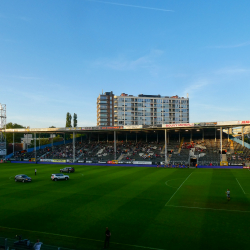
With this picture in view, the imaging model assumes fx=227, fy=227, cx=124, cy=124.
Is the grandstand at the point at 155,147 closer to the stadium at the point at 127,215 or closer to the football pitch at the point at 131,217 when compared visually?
the stadium at the point at 127,215

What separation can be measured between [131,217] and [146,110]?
119432mm

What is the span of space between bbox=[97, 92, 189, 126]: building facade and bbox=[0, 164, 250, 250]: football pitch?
105m

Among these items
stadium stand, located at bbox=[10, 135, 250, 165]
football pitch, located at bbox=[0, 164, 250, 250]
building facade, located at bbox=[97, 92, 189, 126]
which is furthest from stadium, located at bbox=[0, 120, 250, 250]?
building facade, located at bbox=[97, 92, 189, 126]

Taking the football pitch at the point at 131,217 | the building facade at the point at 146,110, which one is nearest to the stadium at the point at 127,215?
the football pitch at the point at 131,217

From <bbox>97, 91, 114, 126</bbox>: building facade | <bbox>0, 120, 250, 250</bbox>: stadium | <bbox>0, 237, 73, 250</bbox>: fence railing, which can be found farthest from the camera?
<bbox>97, 91, 114, 126</bbox>: building facade

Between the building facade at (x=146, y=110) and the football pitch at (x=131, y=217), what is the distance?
105037 millimetres

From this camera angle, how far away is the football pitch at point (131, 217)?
1453cm

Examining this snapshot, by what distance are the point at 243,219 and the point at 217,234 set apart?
4.19m

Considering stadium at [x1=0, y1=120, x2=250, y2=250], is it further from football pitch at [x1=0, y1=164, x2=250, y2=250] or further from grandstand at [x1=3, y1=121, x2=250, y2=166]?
grandstand at [x1=3, y1=121, x2=250, y2=166]

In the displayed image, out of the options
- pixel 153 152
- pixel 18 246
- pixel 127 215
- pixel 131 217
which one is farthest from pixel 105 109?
pixel 18 246

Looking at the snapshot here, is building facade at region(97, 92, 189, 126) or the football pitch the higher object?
building facade at region(97, 92, 189, 126)

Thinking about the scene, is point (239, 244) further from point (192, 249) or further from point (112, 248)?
point (112, 248)

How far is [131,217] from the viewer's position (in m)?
18.7

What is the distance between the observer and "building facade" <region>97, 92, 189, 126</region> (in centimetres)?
13388
